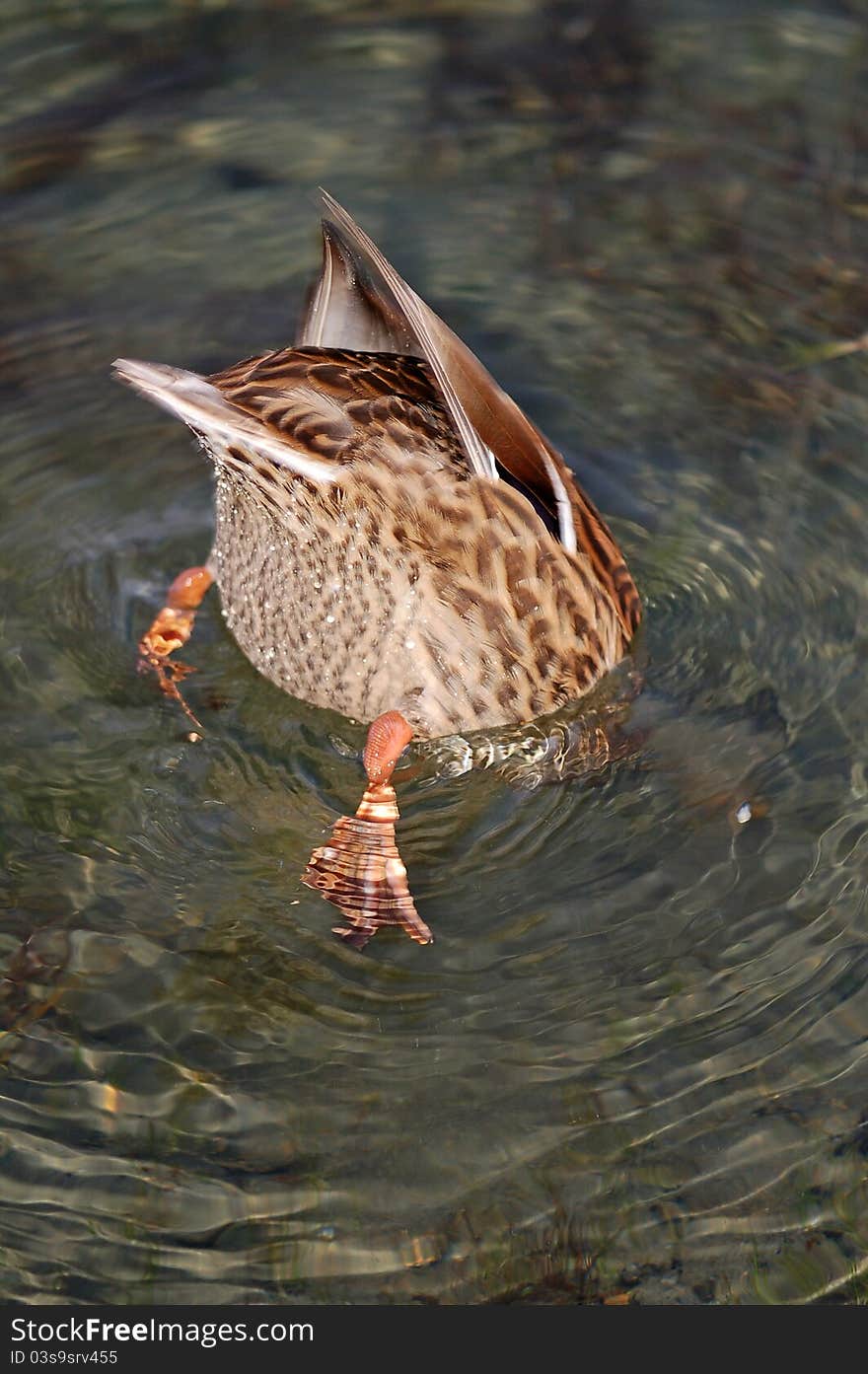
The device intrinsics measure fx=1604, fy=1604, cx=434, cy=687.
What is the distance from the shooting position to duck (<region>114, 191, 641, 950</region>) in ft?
12.8

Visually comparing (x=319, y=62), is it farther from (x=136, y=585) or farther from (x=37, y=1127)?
(x=37, y=1127)

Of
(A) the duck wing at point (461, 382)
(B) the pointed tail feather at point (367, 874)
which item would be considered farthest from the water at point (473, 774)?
(A) the duck wing at point (461, 382)

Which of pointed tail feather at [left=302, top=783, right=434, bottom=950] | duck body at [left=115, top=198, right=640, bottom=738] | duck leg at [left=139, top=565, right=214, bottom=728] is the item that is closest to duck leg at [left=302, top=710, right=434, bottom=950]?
pointed tail feather at [left=302, top=783, right=434, bottom=950]

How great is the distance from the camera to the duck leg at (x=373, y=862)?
409 cm

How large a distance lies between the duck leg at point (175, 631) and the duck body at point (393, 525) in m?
0.25

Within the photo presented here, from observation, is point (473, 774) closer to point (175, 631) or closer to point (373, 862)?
point (373, 862)

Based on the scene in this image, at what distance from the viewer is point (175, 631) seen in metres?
4.91

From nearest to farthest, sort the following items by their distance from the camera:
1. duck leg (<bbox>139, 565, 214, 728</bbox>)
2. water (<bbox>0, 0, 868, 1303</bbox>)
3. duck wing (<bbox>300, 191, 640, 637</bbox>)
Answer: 1. water (<bbox>0, 0, 868, 1303</bbox>)
2. duck wing (<bbox>300, 191, 640, 637</bbox>)
3. duck leg (<bbox>139, 565, 214, 728</bbox>)

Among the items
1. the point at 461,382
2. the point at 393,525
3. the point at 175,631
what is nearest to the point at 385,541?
the point at 393,525

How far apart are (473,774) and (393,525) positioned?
2.73ft

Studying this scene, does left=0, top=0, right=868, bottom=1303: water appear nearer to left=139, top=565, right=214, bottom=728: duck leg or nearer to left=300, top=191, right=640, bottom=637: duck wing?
left=139, top=565, right=214, bottom=728: duck leg

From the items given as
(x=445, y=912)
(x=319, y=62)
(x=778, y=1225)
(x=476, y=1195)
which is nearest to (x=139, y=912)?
(x=445, y=912)

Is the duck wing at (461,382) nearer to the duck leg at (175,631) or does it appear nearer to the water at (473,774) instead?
the water at (473,774)

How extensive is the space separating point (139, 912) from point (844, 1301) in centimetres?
192
